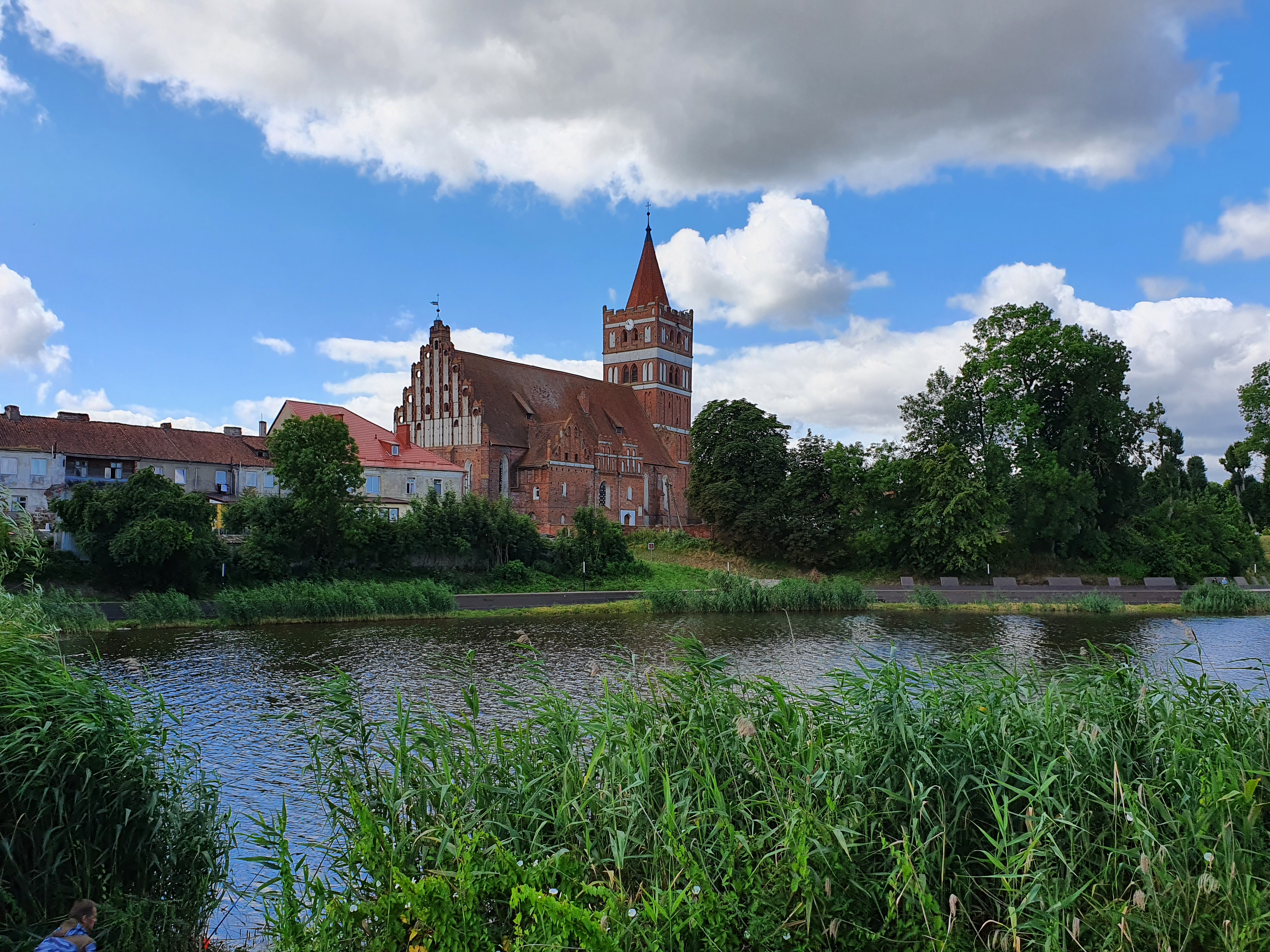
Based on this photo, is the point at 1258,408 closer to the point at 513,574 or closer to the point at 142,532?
the point at 513,574

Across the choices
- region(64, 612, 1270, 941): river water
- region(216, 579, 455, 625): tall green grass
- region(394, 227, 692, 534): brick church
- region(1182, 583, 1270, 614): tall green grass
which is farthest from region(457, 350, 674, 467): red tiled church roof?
region(1182, 583, 1270, 614): tall green grass

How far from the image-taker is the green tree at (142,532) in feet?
94.3

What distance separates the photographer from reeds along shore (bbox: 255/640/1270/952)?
481cm

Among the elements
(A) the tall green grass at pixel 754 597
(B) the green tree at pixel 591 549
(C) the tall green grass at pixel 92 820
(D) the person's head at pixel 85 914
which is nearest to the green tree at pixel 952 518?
(A) the tall green grass at pixel 754 597

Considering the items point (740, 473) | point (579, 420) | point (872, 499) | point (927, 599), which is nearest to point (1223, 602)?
point (927, 599)

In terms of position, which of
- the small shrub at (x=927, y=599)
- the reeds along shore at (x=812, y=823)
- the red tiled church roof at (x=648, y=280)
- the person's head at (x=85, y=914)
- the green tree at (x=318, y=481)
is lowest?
the small shrub at (x=927, y=599)

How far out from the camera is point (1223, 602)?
32.9 metres

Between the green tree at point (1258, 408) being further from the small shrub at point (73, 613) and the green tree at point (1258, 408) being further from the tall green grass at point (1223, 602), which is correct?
the small shrub at point (73, 613)

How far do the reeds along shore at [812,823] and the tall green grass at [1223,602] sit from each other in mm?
31185

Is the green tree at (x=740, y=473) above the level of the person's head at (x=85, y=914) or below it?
above

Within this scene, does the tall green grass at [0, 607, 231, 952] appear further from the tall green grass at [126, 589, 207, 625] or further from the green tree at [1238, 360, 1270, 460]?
the green tree at [1238, 360, 1270, 460]

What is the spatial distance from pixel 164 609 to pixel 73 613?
2.96m

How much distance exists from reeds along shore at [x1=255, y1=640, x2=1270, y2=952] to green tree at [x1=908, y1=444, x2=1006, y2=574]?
120ft

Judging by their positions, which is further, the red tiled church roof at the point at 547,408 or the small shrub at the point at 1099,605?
the red tiled church roof at the point at 547,408
